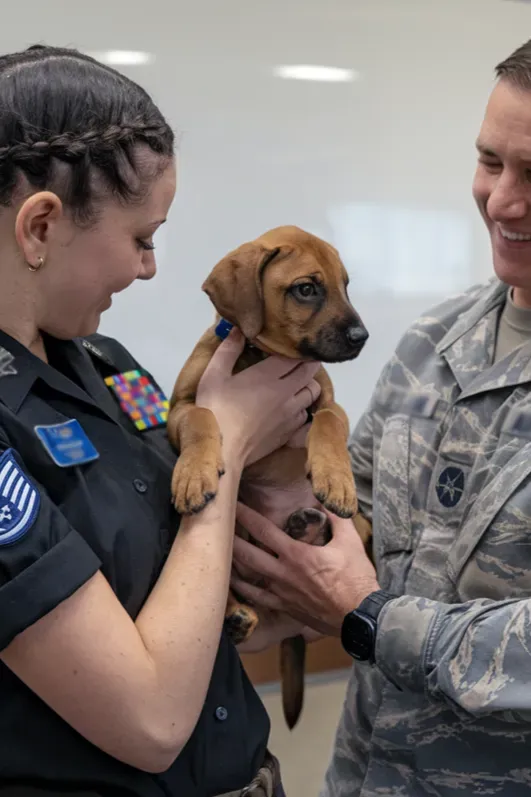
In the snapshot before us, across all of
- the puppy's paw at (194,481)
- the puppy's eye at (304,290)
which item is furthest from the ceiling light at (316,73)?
the puppy's paw at (194,481)

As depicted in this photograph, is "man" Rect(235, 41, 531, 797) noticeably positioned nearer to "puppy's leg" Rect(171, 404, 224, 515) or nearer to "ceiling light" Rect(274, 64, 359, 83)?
"puppy's leg" Rect(171, 404, 224, 515)

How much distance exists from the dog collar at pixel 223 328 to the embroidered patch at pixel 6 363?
1.95ft

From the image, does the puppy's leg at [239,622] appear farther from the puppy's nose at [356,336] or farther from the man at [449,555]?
the puppy's nose at [356,336]

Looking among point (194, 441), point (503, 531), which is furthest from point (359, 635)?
point (194, 441)

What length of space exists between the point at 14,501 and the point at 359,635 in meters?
0.60

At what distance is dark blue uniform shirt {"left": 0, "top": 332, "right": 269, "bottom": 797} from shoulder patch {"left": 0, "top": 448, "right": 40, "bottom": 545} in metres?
0.01

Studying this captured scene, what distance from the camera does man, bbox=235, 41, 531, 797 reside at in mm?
1161

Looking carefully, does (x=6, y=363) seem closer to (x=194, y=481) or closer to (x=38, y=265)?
(x=38, y=265)

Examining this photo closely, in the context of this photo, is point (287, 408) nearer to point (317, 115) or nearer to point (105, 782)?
point (105, 782)

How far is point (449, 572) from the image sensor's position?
131cm

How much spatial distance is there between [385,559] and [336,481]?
17 cm

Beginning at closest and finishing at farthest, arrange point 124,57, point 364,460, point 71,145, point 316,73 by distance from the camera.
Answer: point 71,145
point 364,460
point 124,57
point 316,73

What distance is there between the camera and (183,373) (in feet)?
5.17

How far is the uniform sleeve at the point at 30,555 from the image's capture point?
880mm
